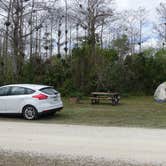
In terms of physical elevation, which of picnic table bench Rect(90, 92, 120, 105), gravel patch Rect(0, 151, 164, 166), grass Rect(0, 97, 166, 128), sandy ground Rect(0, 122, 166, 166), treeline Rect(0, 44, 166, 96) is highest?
treeline Rect(0, 44, 166, 96)

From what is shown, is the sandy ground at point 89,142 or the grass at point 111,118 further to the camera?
the grass at point 111,118

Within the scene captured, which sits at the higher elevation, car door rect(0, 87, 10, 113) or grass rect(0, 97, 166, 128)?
car door rect(0, 87, 10, 113)

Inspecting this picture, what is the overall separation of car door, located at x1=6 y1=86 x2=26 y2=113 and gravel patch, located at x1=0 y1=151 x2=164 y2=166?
6.67 m

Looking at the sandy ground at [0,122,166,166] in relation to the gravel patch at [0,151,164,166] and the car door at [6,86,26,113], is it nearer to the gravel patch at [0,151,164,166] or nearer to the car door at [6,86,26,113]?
the gravel patch at [0,151,164,166]


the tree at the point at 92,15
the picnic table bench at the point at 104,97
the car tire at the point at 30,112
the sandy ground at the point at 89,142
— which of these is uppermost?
the tree at the point at 92,15

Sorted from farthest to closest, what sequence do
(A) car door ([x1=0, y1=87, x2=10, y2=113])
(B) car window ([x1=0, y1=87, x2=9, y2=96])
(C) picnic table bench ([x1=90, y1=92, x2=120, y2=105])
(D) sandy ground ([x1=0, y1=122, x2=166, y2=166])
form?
(C) picnic table bench ([x1=90, y1=92, x2=120, y2=105]), (B) car window ([x1=0, y1=87, x2=9, y2=96]), (A) car door ([x1=0, y1=87, x2=10, y2=113]), (D) sandy ground ([x1=0, y1=122, x2=166, y2=166])

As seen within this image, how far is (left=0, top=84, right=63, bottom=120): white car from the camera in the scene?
1312 centimetres

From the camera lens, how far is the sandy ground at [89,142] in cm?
675

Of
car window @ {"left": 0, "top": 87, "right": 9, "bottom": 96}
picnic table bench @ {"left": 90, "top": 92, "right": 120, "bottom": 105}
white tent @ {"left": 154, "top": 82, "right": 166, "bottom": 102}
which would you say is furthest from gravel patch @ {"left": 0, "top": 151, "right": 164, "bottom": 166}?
white tent @ {"left": 154, "top": 82, "right": 166, "bottom": 102}

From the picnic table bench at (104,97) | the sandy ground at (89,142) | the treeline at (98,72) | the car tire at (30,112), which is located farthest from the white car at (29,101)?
the treeline at (98,72)

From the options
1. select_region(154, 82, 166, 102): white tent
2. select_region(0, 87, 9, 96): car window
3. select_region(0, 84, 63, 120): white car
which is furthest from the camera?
select_region(154, 82, 166, 102): white tent

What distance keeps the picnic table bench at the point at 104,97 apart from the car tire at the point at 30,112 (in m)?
6.48

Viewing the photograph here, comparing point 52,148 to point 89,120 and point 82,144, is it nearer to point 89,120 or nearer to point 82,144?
point 82,144

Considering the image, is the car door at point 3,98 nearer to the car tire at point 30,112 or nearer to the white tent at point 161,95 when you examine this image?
the car tire at point 30,112
